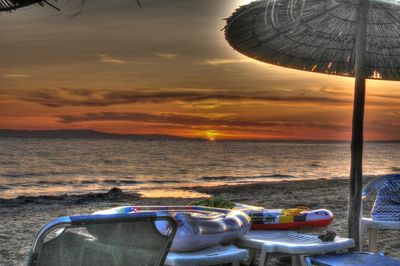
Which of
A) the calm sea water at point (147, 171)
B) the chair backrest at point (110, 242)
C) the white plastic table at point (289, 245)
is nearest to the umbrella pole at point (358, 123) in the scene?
the white plastic table at point (289, 245)

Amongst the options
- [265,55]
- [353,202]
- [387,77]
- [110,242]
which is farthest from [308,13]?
[110,242]

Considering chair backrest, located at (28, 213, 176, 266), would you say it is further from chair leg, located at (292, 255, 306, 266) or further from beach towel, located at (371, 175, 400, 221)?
beach towel, located at (371, 175, 400, 221)

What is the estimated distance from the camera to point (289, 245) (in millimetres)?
4469

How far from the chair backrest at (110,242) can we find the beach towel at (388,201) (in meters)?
4.11

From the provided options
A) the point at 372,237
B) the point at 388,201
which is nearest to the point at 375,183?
the point at 388,201

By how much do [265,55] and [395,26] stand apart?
1420 mm

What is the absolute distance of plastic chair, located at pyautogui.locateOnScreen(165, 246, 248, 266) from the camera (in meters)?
3.89

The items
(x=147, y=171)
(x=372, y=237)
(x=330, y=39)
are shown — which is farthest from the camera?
(x=147, y=171)

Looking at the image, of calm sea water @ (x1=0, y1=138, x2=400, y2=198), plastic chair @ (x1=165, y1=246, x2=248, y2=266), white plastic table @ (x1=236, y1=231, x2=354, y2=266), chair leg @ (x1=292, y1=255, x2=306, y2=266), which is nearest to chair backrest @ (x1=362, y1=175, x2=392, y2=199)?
white plastic table @ (x1=236, y1=231, x2=354, y2=266)

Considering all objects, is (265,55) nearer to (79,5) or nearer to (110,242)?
(79,5)

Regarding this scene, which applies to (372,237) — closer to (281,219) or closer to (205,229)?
(281,219)

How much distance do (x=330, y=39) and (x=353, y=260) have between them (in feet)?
9.77

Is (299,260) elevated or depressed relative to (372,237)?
elevated

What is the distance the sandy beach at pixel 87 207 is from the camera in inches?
315
